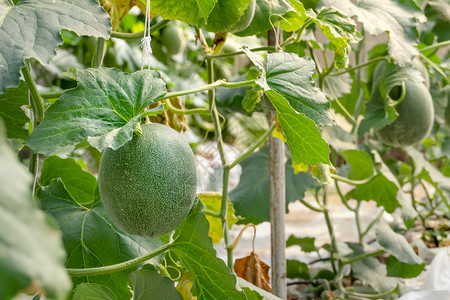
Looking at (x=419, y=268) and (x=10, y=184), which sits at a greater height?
(x=10, y=184)

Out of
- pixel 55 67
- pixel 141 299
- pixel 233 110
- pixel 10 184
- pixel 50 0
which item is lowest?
pixel 55 67

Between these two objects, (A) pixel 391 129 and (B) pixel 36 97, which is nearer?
(B) pixel 36 97

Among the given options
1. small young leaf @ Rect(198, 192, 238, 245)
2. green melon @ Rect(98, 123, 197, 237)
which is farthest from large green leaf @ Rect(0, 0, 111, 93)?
small young leaf @ Rect(198, 192, 238, 245)

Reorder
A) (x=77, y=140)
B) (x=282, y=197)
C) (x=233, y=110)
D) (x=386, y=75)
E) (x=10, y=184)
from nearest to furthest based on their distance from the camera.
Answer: (x=10, y=184), (x=77, y=140), (x=282, y=197), (x=386, y=75), (x=233, y=110)

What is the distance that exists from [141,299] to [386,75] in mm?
959

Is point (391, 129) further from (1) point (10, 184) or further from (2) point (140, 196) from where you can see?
(1) point (10, 184)

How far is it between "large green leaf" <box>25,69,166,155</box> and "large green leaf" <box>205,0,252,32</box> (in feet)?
0.73

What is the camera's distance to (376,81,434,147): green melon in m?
1.41

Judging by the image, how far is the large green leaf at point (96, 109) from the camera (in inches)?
22.1

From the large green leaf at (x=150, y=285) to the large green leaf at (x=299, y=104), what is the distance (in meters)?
0.27

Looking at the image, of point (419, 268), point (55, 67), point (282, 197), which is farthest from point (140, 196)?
point (55, 67)

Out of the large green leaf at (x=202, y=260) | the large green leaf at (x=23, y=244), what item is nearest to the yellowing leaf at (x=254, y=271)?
the large green leaf at (x=202, y=260)

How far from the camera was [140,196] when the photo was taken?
1.96 feet

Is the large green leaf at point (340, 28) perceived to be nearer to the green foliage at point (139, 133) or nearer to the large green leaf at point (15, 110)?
the green foliage at point (139, 133)
